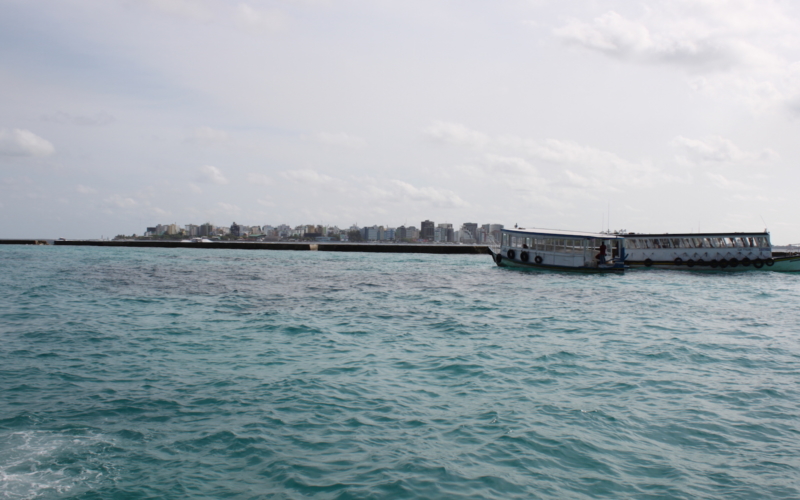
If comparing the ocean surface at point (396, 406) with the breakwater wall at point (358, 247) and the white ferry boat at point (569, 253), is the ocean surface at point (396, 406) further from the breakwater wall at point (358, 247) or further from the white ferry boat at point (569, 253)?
the breakwater wall at point (358, 247)

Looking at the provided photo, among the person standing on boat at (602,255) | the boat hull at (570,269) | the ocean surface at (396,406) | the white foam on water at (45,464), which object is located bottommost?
the white foam on water at (45,464)

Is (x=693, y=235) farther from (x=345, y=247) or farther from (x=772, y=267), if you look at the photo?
(x=345, y=247)

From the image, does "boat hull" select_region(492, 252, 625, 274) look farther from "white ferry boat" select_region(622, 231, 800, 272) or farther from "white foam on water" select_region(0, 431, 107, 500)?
"white foam on water" select_region(0, 431, 107, 500)

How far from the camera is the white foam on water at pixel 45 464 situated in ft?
20.2

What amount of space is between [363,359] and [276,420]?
4.63 meters

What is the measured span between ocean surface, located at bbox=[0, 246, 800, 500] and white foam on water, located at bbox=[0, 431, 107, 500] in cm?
3

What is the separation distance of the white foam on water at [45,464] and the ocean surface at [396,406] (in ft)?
0.10

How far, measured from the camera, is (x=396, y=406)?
30.0 feet

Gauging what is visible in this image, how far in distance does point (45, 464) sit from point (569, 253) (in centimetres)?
4309

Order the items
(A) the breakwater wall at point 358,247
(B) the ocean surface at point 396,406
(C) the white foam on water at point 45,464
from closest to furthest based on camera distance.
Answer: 1. (C) the white foam on water at point 45,464
2. (B) the ocean surface at point 396,406
3. (A) the breakwater wall at point 358,247

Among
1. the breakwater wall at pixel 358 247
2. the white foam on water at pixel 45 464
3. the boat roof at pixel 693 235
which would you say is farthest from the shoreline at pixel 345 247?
the white foam on water at pixel 45 464

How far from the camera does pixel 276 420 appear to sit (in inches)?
328

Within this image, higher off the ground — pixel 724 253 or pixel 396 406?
pixel 724 253

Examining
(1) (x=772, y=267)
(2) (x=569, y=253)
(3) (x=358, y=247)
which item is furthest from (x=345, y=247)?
(1) (x=772, y=267)
